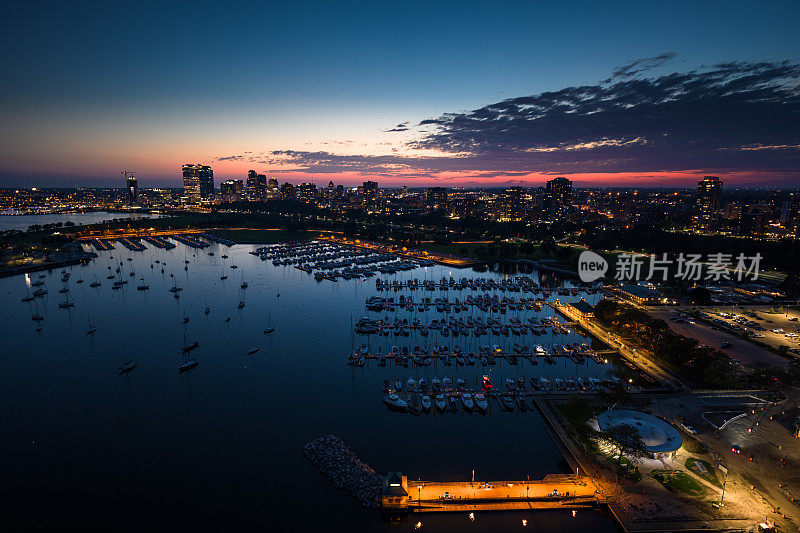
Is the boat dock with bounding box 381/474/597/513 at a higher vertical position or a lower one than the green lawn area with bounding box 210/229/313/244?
lower

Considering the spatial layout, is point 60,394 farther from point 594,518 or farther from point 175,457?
point 594,518

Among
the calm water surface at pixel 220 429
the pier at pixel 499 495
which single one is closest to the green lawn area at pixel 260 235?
the calm water surface at pixel 220 429

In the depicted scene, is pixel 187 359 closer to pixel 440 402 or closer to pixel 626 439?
pixel 440 402

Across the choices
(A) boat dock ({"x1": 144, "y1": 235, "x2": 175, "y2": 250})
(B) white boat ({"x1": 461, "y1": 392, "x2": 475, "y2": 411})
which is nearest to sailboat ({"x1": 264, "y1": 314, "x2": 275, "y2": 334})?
(B) white boat ({"x1": 461, "y1": 392, "x2": 475, "y2": 411})

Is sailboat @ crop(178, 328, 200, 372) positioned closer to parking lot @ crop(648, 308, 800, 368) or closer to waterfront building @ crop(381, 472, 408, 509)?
waterfront building @ crop(381, 472, 408, 509)

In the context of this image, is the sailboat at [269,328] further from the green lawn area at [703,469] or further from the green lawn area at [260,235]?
the green lawn area at [260,235]

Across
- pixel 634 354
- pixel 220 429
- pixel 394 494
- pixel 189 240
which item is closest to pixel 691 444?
pixel 634 354

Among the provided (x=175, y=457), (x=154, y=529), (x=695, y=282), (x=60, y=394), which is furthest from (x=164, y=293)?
(x=695, y=282)
